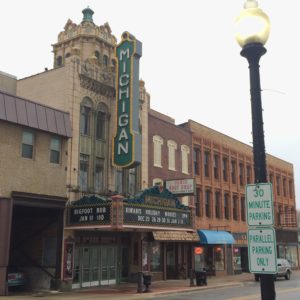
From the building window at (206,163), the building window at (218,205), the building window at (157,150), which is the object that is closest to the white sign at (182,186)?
the building window at (157,150)

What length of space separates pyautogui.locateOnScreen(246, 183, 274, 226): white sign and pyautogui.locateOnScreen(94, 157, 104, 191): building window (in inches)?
899

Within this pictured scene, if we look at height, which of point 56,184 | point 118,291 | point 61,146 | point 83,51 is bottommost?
point 118,291

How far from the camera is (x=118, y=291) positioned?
82.3ft

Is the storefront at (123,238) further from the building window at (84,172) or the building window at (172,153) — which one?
the building window at (172,153)

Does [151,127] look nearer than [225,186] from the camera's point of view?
Yes

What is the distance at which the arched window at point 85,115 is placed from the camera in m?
27.9

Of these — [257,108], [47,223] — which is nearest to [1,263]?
[47,223]

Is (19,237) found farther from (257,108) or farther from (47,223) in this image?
(257,108)

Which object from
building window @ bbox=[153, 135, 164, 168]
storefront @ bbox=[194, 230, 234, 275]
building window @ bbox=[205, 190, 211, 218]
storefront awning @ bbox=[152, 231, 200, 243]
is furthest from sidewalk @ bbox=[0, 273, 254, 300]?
building window @ bbox=[205, 190, 211, 218]

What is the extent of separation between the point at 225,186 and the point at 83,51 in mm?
17950

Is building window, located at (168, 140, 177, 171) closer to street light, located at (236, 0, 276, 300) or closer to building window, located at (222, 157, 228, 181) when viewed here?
building window, located at (222, 157, 228, 181)

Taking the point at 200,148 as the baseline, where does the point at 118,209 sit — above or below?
below

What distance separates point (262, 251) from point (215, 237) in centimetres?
3220

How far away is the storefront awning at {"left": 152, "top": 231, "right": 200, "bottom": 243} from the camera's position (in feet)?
102
